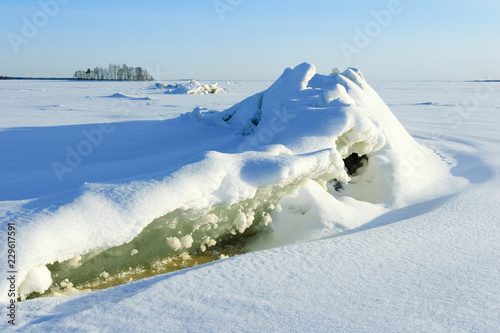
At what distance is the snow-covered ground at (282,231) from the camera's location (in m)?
1.40

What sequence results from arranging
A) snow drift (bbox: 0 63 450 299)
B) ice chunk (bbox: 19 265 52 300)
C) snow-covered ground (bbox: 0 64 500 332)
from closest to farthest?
snow-covered ground (bbox: 0 64 500 332) < ice chunk (bbox: 19 265 52 300) < snow drift (bbox: 0 63 450 299)

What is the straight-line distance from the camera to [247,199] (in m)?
2.43

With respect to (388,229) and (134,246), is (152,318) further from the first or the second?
(388,229)

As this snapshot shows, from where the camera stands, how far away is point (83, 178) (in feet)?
11.7

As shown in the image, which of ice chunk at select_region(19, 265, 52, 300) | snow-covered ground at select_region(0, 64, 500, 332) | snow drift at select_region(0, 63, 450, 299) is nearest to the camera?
snow-covered ground at select_region(0, 64, 500, 332)

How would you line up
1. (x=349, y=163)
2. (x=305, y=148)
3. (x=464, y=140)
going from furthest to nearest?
(x=464, y=140) → (x=349, y=163) → (x=305, y=148)

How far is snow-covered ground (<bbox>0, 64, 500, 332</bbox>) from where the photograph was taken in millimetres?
1396

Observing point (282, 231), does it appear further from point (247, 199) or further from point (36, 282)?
point (36, 282)

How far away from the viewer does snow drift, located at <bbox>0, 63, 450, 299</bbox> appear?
1.83 metres

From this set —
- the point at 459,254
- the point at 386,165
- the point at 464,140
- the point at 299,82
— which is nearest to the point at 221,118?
the point at 299,82

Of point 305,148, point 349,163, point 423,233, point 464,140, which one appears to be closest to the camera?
point 423,233

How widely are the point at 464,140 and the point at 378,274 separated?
5.23m

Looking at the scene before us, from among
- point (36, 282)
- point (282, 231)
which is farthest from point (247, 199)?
point (36, 282)

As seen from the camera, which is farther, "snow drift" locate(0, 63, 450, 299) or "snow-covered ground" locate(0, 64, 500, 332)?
"snow drift" locate(0, 63, 450, 299)
